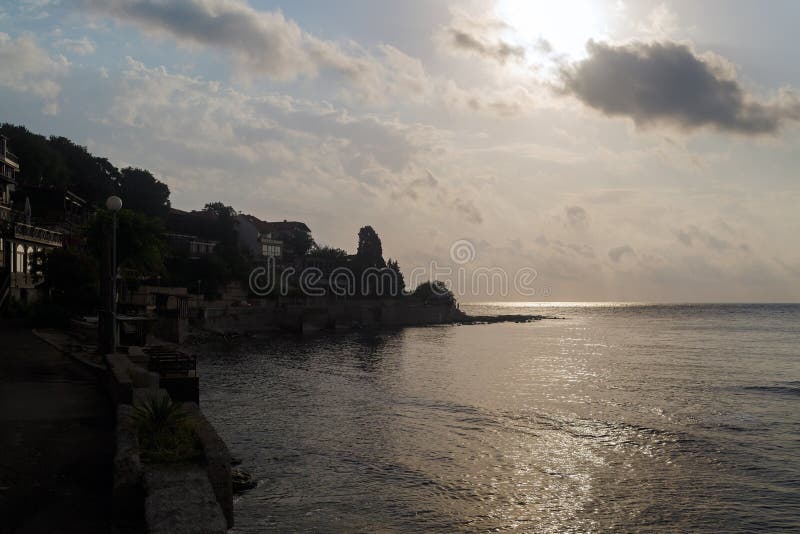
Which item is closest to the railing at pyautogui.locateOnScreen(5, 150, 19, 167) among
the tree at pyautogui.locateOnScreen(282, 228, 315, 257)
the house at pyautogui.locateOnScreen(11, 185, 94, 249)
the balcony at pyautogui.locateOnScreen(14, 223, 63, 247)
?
the house at pyautogui.locateOnScreen(11, 185, 94, 249)

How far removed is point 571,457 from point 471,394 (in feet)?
49.4

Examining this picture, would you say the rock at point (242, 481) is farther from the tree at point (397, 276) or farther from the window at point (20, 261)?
the tree at point (397, 276)

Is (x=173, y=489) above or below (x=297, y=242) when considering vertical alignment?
below

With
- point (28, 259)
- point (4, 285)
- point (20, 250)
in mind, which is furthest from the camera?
point (28, 259)

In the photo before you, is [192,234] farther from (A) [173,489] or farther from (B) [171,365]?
(A) [173,489]

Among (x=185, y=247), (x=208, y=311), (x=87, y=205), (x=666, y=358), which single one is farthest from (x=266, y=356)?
(x=185, y=247)

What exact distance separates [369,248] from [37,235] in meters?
98.3

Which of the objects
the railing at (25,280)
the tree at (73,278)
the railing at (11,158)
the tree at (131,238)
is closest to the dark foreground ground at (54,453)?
the tree at (131,238)

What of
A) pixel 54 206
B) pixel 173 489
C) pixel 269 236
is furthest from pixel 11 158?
pixel 173 489

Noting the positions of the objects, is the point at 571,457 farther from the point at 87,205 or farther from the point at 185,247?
the point at 185,247

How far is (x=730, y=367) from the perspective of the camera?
51.8m

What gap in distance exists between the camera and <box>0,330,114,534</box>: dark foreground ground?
33.4 feet

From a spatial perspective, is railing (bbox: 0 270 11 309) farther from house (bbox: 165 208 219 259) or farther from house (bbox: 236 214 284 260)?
house (bbox: 236 214 284 260)

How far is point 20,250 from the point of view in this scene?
57.1m
